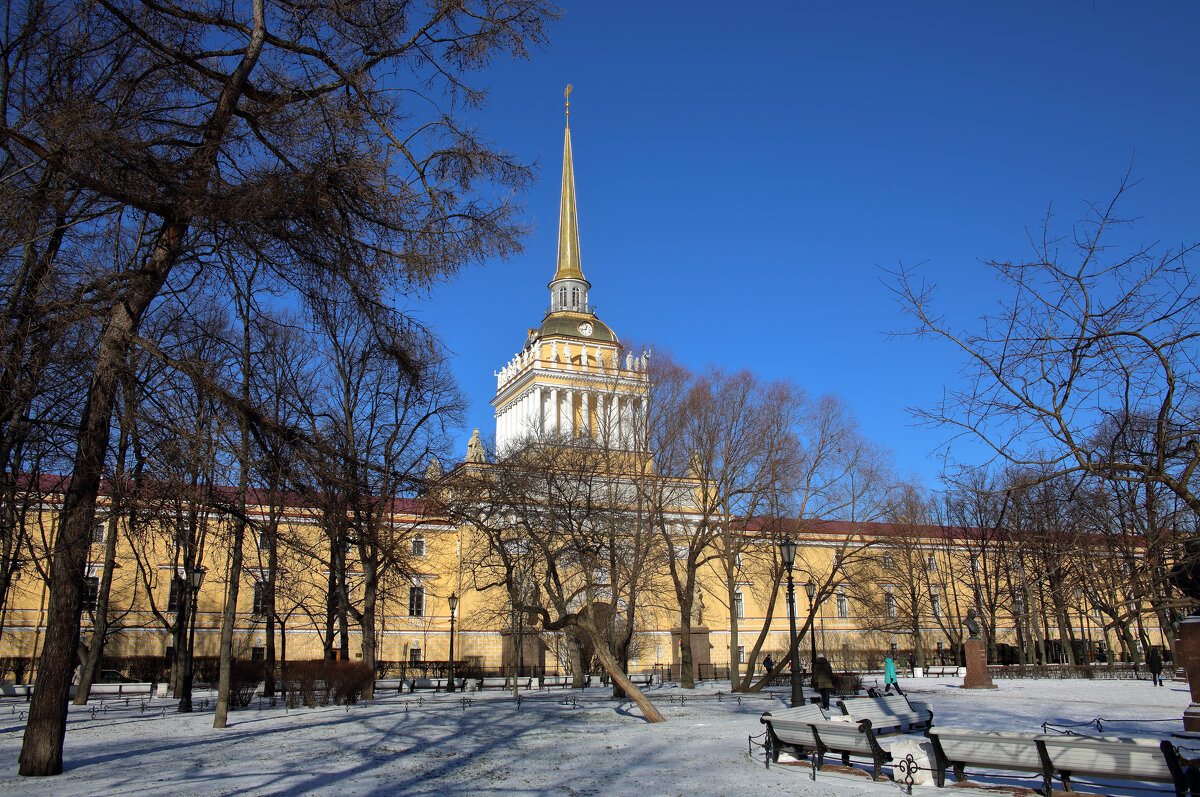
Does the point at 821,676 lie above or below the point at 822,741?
below

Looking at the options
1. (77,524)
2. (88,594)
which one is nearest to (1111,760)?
(77,524)

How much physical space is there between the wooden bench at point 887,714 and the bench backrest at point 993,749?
3480mm

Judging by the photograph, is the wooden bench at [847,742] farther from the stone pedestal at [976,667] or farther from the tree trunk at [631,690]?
the stone pedestal at [976,667]

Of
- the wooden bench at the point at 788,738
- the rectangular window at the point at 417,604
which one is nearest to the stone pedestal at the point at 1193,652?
the wooden bench at the point at 788,738

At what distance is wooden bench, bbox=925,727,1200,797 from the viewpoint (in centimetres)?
755

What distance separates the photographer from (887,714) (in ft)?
44.1

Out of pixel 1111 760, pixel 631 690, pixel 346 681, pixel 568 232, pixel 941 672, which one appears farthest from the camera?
pixel 568 232

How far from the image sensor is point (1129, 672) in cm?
3078

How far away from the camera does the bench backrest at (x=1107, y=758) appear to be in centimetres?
766

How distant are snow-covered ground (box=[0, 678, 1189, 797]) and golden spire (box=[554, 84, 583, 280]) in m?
44.4

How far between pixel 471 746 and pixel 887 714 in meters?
6.90

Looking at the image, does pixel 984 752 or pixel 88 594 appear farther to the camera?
pixel 88 594

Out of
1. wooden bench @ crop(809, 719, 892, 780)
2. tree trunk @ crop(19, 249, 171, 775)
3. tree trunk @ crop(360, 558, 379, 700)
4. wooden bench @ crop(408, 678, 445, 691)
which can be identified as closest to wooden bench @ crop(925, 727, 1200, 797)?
wooden bench @ crop(809, 719, 892, 780)

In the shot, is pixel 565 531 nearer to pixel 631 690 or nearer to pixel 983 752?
pixel 631 690
